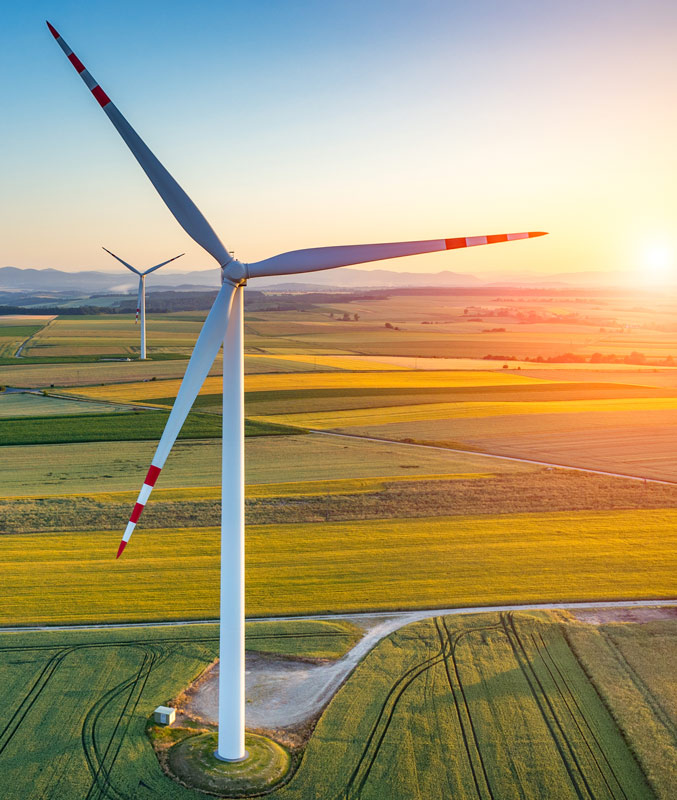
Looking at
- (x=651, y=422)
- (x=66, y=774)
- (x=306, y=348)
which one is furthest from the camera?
(x=306, y=348)

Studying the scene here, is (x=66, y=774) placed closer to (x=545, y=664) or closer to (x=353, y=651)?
(x=353, y=651)

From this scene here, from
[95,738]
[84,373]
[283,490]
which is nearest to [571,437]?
[283,490]

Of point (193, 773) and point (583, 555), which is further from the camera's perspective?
point (583, 555)

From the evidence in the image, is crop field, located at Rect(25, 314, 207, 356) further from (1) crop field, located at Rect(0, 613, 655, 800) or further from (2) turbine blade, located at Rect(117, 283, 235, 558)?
(2) turbine blade, located at Rect(117, 283, 235, 558)

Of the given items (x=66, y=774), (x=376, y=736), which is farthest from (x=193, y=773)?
(x=376, y=736)

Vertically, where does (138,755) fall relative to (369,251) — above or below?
below

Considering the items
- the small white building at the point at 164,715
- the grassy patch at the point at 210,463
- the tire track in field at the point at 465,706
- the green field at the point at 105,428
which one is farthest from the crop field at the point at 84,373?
the small white building at the point at 164,715
